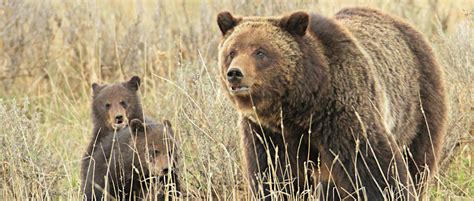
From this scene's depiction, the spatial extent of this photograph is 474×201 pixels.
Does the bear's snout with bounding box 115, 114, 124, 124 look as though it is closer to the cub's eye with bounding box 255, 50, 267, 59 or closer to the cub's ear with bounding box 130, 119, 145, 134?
the cub's ear with bounding box 130, 119, 145, 134

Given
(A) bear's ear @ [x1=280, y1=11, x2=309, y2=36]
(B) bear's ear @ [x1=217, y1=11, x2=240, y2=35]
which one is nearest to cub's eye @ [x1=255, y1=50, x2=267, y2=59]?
(A) bear's ear @ [x1=280, y1=11, x2=309, y2=36]

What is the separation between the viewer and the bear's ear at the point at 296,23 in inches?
219

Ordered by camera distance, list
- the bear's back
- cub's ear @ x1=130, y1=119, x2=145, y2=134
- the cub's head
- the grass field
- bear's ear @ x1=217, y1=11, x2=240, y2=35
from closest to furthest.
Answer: the cub's head, bear's ear @ x1=217, y1=11, x2=240, y2=35, the bear's back, cub's ear @ x1=130, y1=119, x2=145, y2=134, the grass field

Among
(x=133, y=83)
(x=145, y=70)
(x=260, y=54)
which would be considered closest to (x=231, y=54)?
(x=260, y=54)

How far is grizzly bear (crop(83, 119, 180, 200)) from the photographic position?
6.47m

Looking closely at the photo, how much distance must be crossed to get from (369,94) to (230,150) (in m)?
1.58

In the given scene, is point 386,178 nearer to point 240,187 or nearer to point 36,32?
point 240,187

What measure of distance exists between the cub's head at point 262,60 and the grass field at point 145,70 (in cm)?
132

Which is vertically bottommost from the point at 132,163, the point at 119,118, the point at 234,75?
the point at 132,163

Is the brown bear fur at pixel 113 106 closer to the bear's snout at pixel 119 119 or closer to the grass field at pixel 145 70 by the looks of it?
the bear's snout at pixel 119 119

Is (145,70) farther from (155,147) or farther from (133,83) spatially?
(155,147)

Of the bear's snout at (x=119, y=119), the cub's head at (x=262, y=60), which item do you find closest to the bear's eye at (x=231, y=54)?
the cub's head at (x=262, y=60)

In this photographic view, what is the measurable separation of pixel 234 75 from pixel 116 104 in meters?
2.43

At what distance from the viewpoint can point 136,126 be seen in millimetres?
6684
